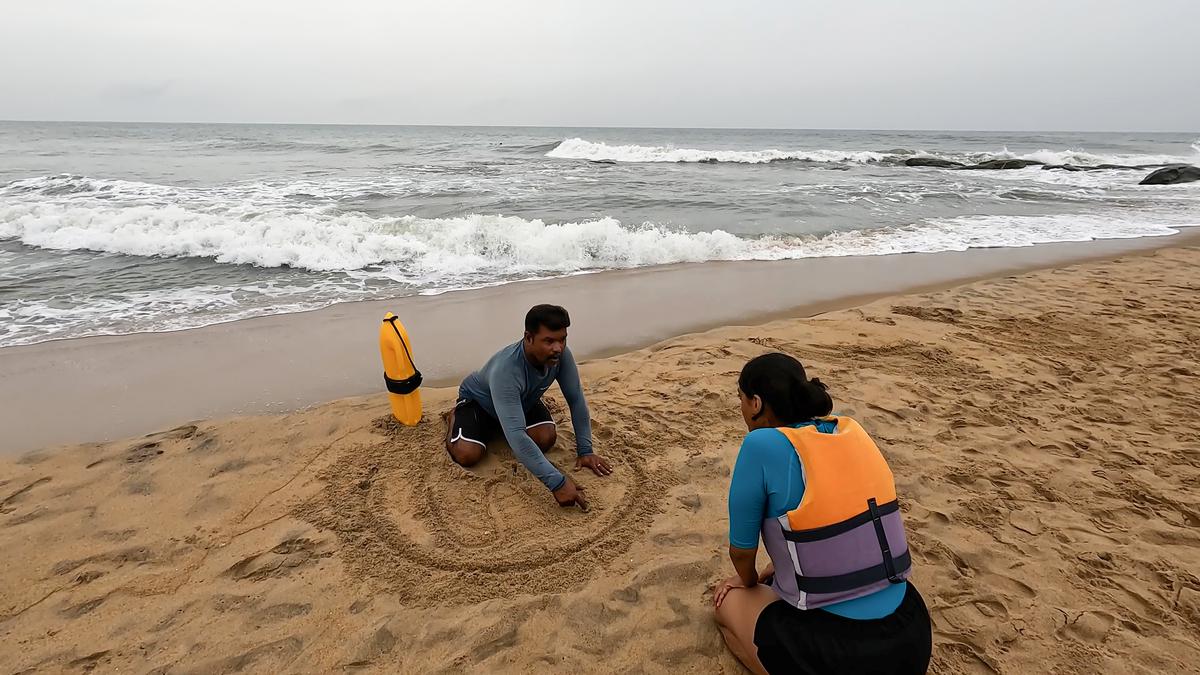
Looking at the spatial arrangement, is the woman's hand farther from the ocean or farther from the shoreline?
the ocean

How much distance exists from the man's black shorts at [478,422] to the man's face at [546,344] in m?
0.71

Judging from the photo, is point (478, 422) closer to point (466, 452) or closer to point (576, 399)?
point (466, 452)

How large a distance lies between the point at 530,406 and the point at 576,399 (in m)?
0.41

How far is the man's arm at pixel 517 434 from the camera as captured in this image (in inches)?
123

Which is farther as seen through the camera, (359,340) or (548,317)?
(359,340)

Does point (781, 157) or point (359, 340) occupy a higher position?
point (781, 157)

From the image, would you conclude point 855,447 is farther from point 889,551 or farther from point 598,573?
point 598,573

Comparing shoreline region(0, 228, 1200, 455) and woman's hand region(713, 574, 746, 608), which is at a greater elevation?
shoreline region(0, 228, 1200, 455)

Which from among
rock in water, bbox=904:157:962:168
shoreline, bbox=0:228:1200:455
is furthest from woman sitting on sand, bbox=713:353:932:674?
rock in water, bbox=904:157:962:168

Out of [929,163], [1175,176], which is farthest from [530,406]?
[929,163]

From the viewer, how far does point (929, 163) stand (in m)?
29.5

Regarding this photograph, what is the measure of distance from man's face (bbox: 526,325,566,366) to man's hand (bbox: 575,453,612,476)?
2.39 ft

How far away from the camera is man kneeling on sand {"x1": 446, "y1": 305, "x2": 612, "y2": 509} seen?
10.1ft

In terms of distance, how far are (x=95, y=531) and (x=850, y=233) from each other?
11315mm
